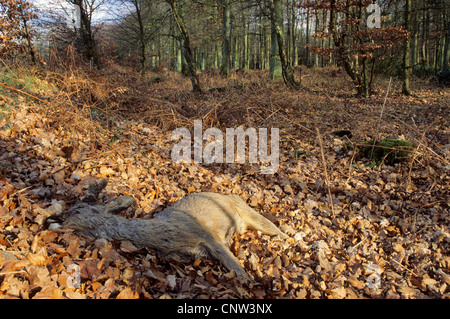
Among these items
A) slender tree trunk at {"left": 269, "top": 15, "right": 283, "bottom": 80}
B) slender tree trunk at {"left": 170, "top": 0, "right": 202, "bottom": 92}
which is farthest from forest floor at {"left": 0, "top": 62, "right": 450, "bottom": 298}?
slender tree trunk at {"left": 269, "top": 15, "right": 283, "bottom": 80}

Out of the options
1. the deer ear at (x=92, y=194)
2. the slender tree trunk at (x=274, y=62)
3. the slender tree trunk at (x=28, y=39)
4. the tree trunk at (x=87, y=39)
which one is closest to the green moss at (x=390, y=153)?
the deer ear at (x=92, y=194)

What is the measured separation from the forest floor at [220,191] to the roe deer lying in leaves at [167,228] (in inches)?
4.4

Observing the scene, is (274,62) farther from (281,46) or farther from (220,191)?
(220,191)

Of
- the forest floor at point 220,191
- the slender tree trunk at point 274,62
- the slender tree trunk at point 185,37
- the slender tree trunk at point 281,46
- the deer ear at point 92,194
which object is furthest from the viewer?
the slender tree trunk at point 274,62

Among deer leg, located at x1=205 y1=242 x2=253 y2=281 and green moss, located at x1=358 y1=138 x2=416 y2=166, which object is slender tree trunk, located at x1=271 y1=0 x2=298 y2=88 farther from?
deer leg, located at x1=205 y1=242 x2=253 y2=281

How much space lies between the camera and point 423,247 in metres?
3.40

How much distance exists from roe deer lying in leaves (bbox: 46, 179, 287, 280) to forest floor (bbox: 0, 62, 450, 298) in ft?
0.36

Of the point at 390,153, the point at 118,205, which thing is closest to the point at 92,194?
the point at 118,205

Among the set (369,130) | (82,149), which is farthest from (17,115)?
(369,130)

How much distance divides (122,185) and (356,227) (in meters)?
3.48

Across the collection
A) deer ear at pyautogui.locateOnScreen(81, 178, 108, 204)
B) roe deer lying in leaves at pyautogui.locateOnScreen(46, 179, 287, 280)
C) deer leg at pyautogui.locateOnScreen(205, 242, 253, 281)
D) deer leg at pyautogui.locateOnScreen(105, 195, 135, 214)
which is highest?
deer ear at pyautogui.locateOnScreen(81, 178, 108, 204)

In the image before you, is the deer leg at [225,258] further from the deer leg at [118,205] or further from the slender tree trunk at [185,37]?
the slender tree trunk at [185,37]

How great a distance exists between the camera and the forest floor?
2570mm

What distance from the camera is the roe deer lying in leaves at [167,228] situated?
2.86 meters
